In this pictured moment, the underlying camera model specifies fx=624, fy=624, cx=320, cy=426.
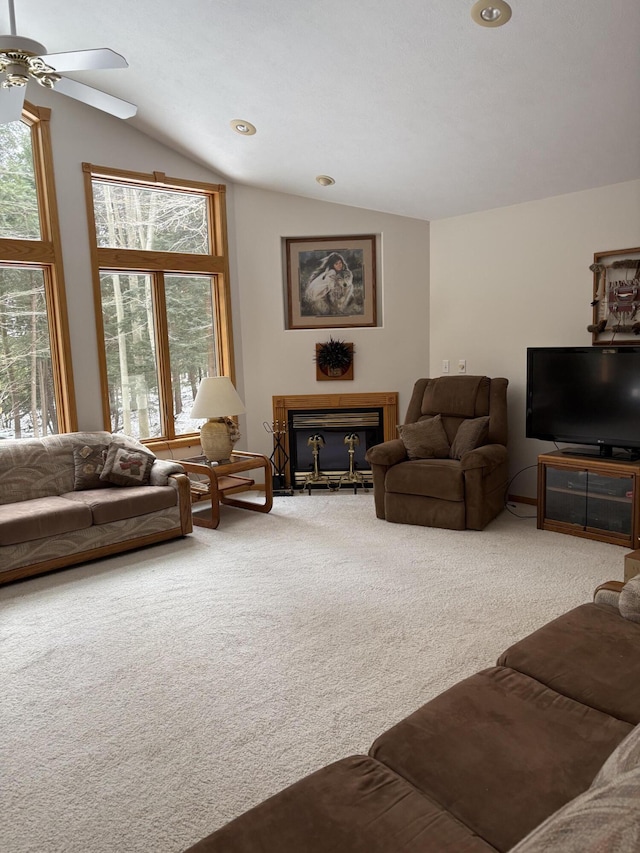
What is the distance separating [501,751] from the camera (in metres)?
1.50

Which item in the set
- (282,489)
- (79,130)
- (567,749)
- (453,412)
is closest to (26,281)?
(79,130)

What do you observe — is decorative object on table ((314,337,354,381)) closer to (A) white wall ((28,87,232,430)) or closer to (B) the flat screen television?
(B) the flat screen television

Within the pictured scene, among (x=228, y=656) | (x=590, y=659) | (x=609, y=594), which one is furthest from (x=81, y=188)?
(x=590, y=659)

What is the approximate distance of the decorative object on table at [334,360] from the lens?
6023 mm

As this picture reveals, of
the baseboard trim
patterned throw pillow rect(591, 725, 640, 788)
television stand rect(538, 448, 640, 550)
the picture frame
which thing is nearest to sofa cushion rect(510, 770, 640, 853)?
patterned throw pillow rect(591, 725, 640, 788)

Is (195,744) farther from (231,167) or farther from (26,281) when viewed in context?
(231,167)

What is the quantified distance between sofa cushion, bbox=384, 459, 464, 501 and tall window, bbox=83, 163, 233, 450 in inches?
81.7

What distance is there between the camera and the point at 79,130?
16.3ft

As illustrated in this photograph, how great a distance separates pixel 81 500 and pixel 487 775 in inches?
140

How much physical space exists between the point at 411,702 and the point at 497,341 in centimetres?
368

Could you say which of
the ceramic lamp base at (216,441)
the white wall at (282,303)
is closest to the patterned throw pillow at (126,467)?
the ceramic lamp base at (216,441)

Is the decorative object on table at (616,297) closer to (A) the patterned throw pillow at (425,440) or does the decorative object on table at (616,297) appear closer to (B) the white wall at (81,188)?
(A) the patterned throw pillow at (425,440)

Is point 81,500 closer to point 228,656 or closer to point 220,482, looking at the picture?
point 220,482

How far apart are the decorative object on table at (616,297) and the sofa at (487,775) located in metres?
3.26
